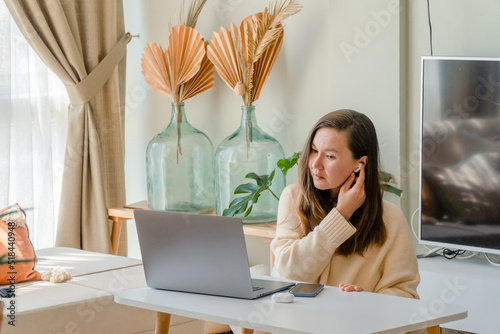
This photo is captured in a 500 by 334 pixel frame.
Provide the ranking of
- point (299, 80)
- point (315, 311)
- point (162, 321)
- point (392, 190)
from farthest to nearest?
point (299, 80) < point (392, 190) < point (162, 321) < point (315, 311)

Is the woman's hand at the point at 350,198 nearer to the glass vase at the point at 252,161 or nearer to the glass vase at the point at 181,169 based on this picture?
the glass vase at the point at 252,161

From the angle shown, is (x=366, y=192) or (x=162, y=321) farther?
(x=366, y=192)

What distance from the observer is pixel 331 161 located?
77.7 inches

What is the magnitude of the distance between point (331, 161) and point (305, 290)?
0.48 m

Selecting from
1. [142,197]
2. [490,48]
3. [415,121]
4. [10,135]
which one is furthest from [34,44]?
[490,48]

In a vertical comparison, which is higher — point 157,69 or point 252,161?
point 157,69

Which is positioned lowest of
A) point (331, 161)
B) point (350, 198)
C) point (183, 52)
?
point (350, 198)

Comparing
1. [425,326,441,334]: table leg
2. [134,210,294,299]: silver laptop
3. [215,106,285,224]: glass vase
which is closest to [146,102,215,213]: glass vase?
[215,106,285,224]: glass vase

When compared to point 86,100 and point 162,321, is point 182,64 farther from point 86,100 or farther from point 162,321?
point 162,321

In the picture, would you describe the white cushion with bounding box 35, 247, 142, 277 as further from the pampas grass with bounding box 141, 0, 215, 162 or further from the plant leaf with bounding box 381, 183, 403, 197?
the plant leaf with bounding box 381, 183, 403, 197

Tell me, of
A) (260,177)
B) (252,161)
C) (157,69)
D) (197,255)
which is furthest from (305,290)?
(157,69)

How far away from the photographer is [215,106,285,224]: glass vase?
10.7ft

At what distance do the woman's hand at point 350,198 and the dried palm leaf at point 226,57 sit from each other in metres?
1.36

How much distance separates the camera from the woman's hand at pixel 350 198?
1918 millimetres
